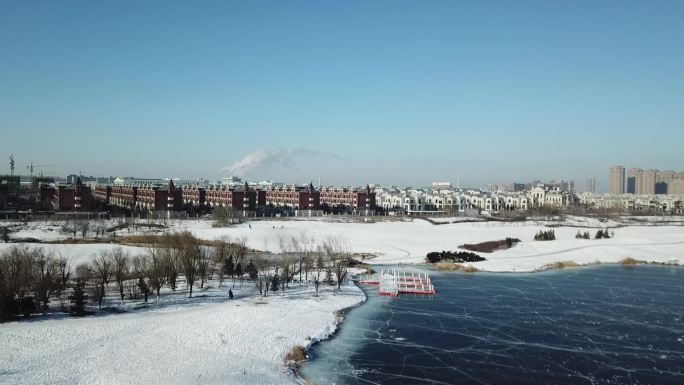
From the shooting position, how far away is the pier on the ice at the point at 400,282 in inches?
1158

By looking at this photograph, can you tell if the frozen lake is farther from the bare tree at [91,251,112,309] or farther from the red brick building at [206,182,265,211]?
the red brick building at [206,182,265,211]

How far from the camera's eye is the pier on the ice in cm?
2941

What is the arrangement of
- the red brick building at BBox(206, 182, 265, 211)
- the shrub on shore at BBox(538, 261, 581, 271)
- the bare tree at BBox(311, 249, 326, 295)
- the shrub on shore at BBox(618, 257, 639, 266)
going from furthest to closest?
the red brick building at BBox(206, 182, 265, 211) → the shrub on shore at BBox(618, 257, 639, 266) → the shrub on shore at BBox(538, 261, 581, 271) → the bare tree at BBox(311, 249, 326, 295)

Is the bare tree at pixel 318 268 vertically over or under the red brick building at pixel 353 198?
under

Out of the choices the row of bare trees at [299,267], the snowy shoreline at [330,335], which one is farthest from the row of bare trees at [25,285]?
the snowy shoreline at [330,335]

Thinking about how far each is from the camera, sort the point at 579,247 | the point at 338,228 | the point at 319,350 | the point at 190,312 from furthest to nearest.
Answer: the point at 338,228
the point at 579,247
the point at 190,312
the point at 319,350

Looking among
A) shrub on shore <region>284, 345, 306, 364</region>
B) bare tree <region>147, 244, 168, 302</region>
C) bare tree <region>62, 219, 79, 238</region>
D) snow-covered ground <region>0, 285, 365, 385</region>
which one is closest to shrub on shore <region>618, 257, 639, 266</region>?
snow-covered ground <region>0, 285, 365, 385</region>

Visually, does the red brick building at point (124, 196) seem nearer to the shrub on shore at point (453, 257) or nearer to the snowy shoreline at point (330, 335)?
the shrub on shore at point (453, 257)

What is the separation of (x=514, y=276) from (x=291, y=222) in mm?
38906

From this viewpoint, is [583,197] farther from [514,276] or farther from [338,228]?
[514,276]

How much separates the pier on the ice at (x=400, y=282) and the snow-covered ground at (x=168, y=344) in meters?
5.11

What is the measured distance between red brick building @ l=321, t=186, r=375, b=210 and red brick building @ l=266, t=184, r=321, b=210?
259 inches

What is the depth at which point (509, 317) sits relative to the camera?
23828mm

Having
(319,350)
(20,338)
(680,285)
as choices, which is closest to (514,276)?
(680,285)
